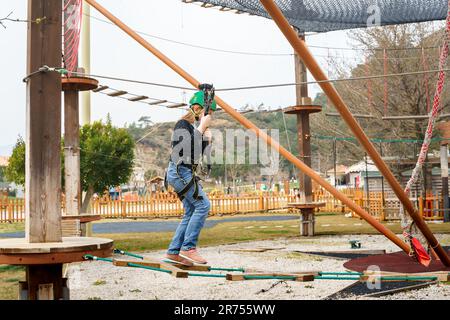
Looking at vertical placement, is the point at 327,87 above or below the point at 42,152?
above

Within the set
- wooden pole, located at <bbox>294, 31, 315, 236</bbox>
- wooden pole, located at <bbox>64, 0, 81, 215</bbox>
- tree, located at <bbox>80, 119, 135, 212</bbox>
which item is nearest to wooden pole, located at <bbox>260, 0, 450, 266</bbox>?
wooden pole, located at <bbox>64, 0, 81, 215</bbox>

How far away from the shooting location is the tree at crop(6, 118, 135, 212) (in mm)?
30219

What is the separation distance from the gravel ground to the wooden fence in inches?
368

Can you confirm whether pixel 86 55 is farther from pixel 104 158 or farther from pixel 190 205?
pixel 104 158

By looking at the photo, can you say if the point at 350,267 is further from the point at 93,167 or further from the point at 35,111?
the point at 93,167

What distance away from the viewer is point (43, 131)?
4801 mm

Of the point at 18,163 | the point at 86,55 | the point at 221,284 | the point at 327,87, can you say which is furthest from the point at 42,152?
→ the point at 18,163

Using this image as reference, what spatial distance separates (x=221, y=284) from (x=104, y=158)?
905 inches

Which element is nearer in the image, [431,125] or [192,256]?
[192,256]

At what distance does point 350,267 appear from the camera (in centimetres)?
910

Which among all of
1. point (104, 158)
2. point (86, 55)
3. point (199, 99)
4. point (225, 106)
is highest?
point (86, 55)

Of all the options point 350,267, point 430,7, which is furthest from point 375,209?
point 350,267

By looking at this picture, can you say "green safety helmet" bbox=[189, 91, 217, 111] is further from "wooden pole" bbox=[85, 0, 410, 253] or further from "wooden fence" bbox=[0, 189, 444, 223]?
"wooden fence" bbox=[0, 189, 444, 223]
